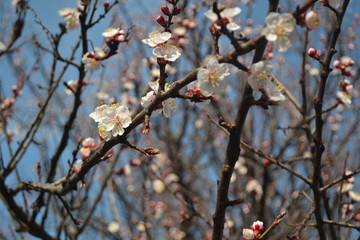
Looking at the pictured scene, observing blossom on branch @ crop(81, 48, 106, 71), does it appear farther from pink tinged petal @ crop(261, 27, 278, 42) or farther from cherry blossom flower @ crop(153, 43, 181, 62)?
pink tinged petal @ crop(261, 27, 278, 42)

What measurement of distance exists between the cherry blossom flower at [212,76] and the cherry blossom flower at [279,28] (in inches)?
8.5

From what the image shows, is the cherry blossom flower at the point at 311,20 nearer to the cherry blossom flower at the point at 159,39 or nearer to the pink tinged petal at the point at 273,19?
the pink tinged petal at the point at 273,19

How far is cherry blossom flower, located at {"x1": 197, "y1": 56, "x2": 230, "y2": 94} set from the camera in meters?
1.29

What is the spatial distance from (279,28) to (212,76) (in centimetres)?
30

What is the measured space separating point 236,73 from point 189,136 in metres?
1.54

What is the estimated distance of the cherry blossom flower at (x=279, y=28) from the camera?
1.17 metres

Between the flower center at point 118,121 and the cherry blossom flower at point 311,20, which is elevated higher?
the cherry blossom flower at point 311,20

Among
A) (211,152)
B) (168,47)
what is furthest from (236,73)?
(168,47)

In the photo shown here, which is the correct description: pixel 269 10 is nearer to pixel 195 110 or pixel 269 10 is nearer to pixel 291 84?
pixel 195 110

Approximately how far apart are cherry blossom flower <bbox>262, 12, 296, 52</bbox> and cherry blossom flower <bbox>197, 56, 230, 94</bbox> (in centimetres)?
22

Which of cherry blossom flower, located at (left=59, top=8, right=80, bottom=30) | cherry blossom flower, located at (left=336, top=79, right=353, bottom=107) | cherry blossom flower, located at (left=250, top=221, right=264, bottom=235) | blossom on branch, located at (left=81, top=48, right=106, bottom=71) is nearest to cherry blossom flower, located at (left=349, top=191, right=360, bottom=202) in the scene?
cherry blossom flower, located at (left=336, top=79, right=353, bottom=107)

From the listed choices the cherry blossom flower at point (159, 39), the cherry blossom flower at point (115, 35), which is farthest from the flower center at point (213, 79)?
the cherry blossom flower at point (115, 35)

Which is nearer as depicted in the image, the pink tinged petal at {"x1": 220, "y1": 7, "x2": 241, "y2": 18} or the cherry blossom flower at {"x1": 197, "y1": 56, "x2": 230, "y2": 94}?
the cherry blossom flower at {"x1": 197, "y1": 56, "x2": 230, "y2": 94}

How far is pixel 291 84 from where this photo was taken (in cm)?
785
